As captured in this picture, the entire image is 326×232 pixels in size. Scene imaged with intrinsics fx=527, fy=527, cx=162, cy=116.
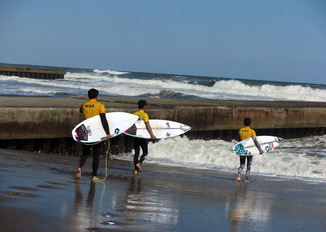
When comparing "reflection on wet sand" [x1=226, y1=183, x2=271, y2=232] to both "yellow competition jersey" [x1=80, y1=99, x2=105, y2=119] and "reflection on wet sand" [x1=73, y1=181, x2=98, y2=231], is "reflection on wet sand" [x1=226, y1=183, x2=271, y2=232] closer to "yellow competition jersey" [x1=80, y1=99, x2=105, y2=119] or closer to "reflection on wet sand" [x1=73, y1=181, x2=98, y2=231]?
"reflection on wet sand" [x1=73, y1=181, x2=98, y2=231]

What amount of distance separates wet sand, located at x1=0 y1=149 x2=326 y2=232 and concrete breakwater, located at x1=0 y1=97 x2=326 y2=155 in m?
1.60

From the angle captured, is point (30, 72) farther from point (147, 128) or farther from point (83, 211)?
point (83, 211)

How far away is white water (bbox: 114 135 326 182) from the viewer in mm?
11250

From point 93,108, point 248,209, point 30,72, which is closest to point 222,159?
point 93,108

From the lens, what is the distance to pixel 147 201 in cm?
647

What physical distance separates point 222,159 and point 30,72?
155 ft

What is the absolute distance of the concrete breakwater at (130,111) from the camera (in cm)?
1113

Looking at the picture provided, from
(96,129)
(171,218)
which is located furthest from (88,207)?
(96,129)

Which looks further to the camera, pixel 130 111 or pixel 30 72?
pixel 30 72

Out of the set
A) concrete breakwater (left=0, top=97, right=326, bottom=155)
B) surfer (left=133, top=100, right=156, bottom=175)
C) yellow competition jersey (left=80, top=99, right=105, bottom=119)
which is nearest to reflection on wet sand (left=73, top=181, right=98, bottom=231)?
yellow competition jersey (left=80, top=99, right=105, bottom=119)

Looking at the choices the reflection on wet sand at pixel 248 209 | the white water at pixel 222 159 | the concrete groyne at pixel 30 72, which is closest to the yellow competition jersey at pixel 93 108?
the reflection on wet sand at pixel 248 209

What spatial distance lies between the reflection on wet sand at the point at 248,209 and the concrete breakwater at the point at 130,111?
4925mm

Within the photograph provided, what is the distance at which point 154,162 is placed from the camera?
38.5 feet

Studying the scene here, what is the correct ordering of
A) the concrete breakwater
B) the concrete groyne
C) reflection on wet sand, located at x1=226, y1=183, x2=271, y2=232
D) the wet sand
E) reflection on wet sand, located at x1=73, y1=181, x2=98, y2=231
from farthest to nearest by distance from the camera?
1. the concrete groyne
2. the concrete breakwater
3. reflection on wet sand, located at x1=226, y1=183, x2=271, y2=232
4. the wet sand
5. reflection on wet sand, located at x1=73, y1=181, x2=98, y2=231
